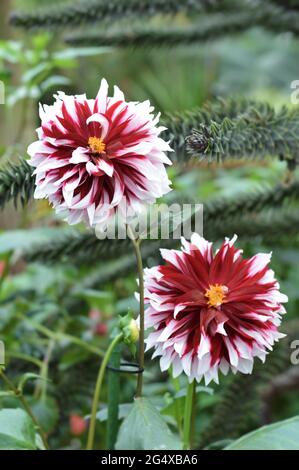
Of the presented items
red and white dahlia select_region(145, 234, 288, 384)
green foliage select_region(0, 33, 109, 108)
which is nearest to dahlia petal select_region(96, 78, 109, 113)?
red and white dahlia select_region(145, 234, 288, 384)

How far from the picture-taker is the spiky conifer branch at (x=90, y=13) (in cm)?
113

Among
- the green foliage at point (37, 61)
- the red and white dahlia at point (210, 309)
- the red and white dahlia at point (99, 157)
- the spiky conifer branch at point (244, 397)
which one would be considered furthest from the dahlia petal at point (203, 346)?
the green foliage at point (37, 61)

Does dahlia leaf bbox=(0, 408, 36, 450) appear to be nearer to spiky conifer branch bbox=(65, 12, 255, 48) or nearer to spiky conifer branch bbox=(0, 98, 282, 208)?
spiky conifer branch bbox=(0, 98, 282, 208)

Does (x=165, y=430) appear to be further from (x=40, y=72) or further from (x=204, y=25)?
(x=204, y=25)

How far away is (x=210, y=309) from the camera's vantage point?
55cm

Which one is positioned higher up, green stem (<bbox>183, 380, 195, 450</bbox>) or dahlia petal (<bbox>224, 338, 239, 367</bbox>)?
dahlia petal (<bbox>224, 338, 239, 367</bbox>)

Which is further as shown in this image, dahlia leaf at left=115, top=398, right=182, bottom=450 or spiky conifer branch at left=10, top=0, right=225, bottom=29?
spiky conifer branch at left=10, top=0, right=225, bottom=29

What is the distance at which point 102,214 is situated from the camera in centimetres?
53

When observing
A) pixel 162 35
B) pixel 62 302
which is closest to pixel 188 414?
pixel 62 302

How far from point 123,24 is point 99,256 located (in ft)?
1.50

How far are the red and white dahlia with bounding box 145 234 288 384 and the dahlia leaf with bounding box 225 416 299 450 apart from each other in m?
0.06

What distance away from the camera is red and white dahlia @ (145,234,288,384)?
21.4 inches

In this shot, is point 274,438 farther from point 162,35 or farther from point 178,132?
point 162,35

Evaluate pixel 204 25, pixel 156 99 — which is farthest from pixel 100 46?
pixel 156 99
